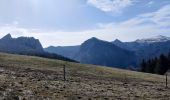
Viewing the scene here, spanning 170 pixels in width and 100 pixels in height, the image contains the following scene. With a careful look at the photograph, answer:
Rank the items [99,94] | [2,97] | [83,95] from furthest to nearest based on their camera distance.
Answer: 1. [99,94]
2. [83,95]
3. [2,97]

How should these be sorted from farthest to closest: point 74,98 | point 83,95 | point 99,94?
point 99,94, point 83,95, point 74,98

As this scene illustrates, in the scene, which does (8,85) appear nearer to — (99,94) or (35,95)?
(35,95)

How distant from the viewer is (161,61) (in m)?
173

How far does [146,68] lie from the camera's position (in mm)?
180375

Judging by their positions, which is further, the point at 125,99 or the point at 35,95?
the point at 125,99

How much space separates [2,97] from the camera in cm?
2889

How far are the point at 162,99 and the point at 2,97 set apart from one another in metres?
19.4

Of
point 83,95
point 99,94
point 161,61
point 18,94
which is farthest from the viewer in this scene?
point 161,61

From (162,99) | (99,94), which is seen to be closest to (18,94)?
(99,94)

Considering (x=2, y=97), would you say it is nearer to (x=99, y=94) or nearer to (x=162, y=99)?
(x=99, y=94)

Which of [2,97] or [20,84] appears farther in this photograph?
[20,84]

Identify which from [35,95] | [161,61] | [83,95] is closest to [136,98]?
[83,95]

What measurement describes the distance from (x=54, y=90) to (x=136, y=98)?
28.8ft

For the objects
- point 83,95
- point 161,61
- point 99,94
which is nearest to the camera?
point 83,95
